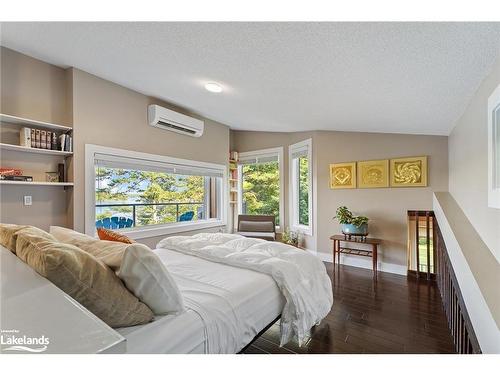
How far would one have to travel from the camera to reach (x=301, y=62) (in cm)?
189

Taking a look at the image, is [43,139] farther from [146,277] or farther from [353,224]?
[353,224]

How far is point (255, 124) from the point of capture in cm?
449

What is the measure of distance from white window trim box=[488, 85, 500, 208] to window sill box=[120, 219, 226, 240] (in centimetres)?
360

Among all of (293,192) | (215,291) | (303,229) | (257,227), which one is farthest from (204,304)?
(293,192)

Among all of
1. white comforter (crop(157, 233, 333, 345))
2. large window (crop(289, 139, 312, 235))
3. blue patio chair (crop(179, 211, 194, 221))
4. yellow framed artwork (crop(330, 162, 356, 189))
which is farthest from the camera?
large window (crop(289, 139, 312, 235))

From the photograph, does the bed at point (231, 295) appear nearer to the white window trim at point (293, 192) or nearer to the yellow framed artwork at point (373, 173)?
the yellow framed artwork at point (373, 173)

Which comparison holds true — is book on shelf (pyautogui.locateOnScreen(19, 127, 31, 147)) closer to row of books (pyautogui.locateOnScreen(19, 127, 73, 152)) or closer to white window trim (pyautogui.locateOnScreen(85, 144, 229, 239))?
row of books (pyautogui.locateOnScreen(19, 127, 73, 152))

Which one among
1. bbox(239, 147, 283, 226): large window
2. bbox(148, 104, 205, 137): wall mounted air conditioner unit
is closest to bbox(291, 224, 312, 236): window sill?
bbox(239, 147, 283, 226): large window

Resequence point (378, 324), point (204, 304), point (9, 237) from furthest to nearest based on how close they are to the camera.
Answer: point (378, 324) < point (9, 237) < point (204, 304)

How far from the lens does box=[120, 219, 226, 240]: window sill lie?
3424 mm

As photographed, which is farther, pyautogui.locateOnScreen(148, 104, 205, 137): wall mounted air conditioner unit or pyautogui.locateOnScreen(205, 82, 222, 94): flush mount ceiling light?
pyautogui.locateOnScreen(148, 104, 205, 137): wall mounted air conditioner unit

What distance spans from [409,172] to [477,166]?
1.84 meters

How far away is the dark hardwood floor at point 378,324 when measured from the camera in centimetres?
189

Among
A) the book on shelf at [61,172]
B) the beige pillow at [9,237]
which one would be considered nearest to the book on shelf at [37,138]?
the book on shelf at [61,172]
